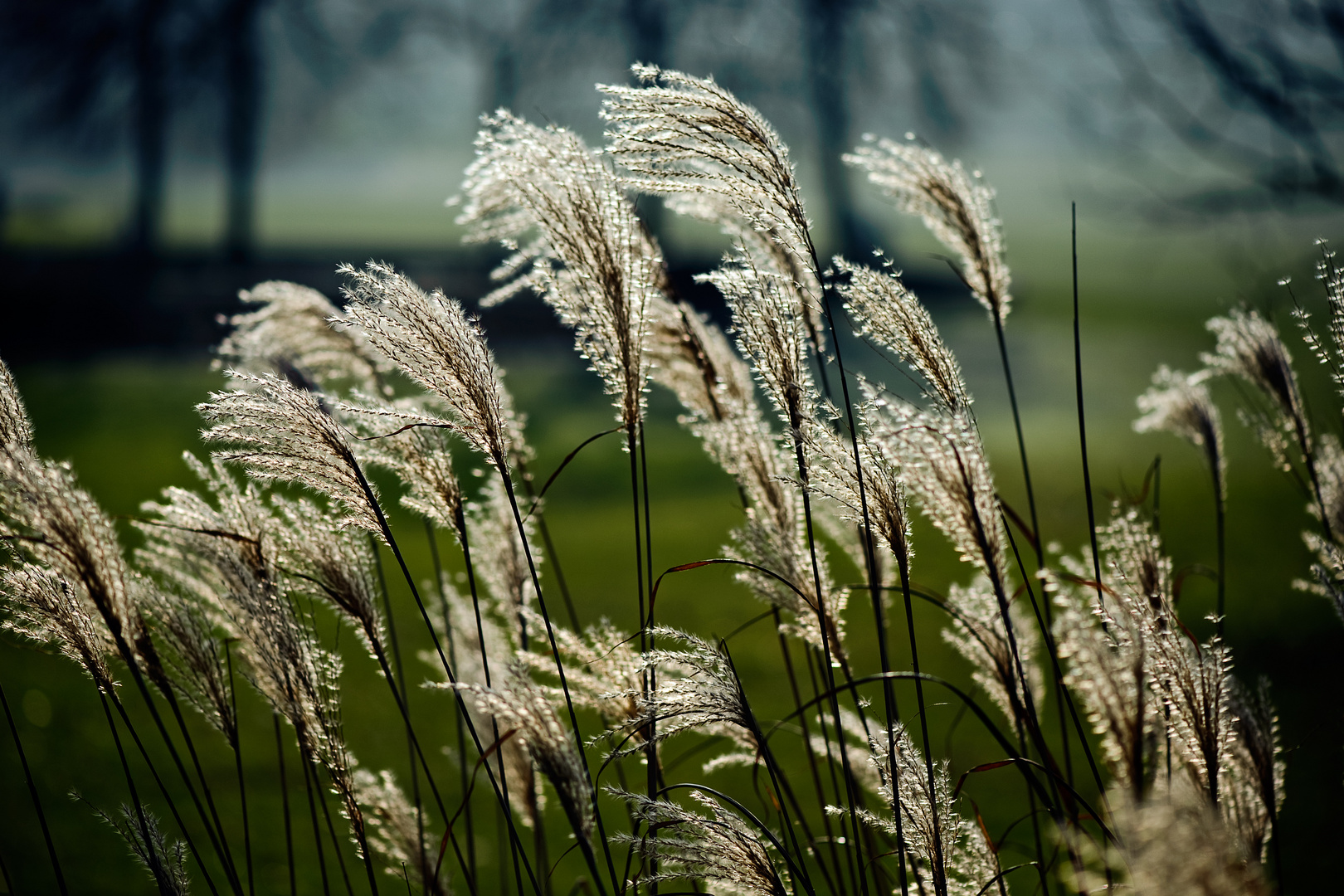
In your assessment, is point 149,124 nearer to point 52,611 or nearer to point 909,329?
point 52,611

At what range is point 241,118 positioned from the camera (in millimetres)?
16969

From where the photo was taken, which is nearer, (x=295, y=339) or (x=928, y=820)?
(x=928, y=820)

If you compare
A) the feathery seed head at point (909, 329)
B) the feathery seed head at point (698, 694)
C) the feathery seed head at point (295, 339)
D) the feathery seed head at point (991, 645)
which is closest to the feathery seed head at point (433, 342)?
the feathery seed head at point (698, 694)

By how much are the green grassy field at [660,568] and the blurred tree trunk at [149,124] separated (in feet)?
22.0

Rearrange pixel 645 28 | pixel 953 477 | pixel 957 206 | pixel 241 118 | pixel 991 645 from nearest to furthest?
pixel 953 477
pixel 991 645
pixel 957 206
pixel 645 28
pixel 241 118

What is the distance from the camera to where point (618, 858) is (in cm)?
322

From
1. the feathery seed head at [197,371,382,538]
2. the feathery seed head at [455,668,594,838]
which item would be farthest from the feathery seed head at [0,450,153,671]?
the feathery seed head at [455,668,594,838]

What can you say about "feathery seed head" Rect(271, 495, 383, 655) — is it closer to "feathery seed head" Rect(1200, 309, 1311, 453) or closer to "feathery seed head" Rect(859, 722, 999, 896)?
"feathery seed head" Rect(859, 722, 999, 896)

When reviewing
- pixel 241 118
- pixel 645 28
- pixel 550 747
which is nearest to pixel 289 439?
pixel 550 747

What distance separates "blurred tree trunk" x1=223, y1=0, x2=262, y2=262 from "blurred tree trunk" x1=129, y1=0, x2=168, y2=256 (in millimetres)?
1085

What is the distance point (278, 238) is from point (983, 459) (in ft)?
83.4

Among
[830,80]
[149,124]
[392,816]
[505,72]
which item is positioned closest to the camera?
[392,816]

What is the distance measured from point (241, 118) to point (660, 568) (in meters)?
15.3

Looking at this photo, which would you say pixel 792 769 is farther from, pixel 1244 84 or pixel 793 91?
pixel 793 91
